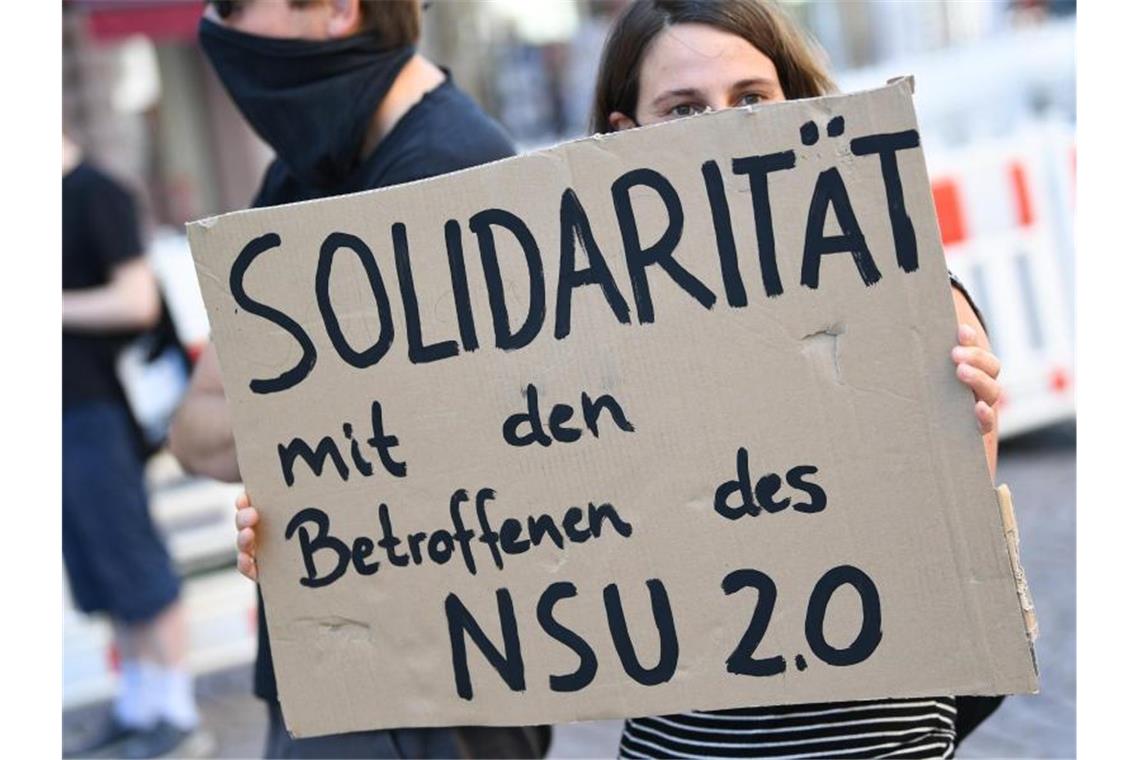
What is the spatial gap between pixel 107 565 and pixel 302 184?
2.59m

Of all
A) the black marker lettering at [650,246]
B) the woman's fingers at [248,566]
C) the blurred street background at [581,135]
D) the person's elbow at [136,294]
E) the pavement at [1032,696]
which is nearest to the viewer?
the black marker lettering at [650,246]

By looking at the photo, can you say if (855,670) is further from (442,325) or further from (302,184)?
(302,184)

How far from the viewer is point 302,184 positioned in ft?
7.84

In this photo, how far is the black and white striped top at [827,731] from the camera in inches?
75.5

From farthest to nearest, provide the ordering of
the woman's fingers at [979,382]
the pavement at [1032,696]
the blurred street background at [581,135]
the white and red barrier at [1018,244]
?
the white and red barrier at [1018,244]
the blurred street background at [581,135]
the pavement at [1032,696]
the woman's fingers at [979,382]

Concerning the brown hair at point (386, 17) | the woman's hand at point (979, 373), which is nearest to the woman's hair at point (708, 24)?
the brown hair at point (386, 17)

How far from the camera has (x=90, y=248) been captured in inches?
179

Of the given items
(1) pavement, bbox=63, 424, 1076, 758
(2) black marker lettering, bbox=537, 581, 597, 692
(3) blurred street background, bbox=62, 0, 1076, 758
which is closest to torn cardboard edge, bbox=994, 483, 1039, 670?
(2) black marker lettering, bbox=537, 581, 597, 692

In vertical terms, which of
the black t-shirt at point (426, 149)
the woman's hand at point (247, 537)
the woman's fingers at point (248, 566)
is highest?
the black t-shirt at point (426, 149)

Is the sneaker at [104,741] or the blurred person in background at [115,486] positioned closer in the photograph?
the blurred person in background at [115,486]

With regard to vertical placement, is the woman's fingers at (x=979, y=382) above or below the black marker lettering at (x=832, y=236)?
below

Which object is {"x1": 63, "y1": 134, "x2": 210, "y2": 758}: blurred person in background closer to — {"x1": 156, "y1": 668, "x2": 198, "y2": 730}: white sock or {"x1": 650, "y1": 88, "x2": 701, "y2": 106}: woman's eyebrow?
{"x1": 156, "y1": 668, "x2": 198, "y2": 730}: white sock

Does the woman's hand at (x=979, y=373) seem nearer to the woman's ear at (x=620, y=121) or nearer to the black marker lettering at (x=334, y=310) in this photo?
the woman's ear at (x=620, y=121)

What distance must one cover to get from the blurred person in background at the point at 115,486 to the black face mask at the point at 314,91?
7.38ft
